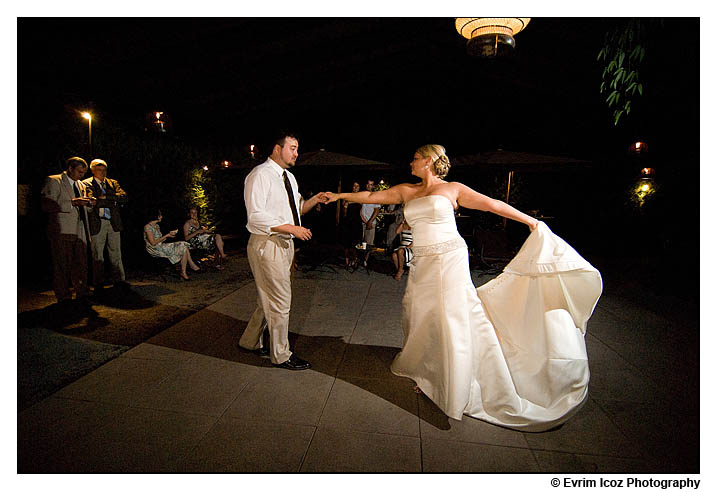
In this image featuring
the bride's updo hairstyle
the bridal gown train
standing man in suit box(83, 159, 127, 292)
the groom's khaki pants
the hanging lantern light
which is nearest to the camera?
the bridal gown train

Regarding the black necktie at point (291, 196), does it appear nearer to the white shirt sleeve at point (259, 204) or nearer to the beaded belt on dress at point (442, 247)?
the white shirt sleeve at point (259, 204)

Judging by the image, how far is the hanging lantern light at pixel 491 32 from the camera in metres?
4.45

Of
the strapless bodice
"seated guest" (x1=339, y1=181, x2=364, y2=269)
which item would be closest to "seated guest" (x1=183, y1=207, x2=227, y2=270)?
"seated guest" (x1=339, y1=181, x2=364, y2=269)

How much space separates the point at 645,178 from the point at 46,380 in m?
14.5

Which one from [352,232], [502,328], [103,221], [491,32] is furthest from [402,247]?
[103,221]

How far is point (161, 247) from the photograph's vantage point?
20.1 ft

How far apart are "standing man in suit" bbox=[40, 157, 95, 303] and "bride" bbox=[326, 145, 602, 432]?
457cm

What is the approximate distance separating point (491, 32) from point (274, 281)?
4.26 metres

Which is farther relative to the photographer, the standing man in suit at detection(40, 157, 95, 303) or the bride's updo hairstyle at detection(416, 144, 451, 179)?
the standing man in suit at detection(40, 157, 95, 303)

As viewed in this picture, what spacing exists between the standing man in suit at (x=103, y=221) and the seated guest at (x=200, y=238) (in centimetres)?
148

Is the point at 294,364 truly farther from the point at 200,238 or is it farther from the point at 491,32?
the point at 200,238

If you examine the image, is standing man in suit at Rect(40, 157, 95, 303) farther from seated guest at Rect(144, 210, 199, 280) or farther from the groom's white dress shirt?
the groom's white dress shirt

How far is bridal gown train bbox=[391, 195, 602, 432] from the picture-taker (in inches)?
90.2
